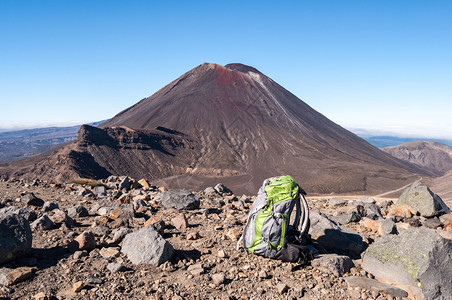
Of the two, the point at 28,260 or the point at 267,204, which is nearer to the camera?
the point at 28,260

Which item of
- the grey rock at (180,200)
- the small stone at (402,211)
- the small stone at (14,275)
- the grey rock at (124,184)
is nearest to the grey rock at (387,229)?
the small stone at (402,211)

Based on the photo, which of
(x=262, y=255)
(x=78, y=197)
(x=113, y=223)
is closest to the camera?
(x=262, y=255)

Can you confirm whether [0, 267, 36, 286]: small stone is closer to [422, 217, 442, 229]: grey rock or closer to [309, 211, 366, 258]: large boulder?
[309, 211, 366, 258]: large boulder

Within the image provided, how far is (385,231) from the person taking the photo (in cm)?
569

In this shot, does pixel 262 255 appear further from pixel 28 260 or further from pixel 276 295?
pixel 28 260

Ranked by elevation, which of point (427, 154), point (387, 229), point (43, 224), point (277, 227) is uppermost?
point (277, 227)

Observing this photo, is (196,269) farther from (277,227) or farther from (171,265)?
(277,227)

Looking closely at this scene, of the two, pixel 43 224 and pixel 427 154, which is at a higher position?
pixel 43 224

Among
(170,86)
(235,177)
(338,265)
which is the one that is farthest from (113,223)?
(170,86)

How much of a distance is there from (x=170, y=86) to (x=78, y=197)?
92.2 m

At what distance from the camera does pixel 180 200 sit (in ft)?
23.5

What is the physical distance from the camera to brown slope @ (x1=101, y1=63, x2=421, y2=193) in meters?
48.0

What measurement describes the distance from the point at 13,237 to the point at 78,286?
3.89 feet

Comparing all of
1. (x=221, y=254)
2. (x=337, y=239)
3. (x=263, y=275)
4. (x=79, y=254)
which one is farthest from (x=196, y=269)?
(x=337, y=239)
